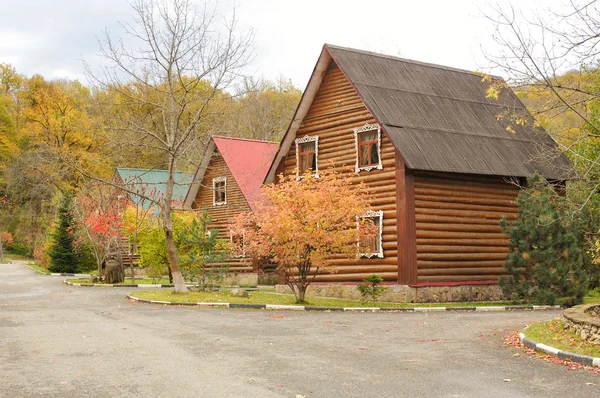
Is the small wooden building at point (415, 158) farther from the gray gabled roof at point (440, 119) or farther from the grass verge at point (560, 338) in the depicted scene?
the grass verge at point (560, 338)

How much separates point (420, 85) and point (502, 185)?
17.4 feet

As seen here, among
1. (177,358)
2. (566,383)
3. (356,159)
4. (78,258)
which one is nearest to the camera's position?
(566,383)

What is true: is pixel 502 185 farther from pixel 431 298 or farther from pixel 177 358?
pixel 177 358

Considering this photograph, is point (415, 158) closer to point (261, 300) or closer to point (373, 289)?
point (373, 289)

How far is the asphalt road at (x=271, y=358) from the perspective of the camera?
888 cm

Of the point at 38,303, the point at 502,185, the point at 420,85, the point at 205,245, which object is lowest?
the point at 38,303

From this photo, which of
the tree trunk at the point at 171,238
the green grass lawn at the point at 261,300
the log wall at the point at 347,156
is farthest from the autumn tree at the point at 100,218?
the log wall at the point at 347,156

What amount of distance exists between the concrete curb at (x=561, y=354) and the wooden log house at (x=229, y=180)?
2486 centimetres

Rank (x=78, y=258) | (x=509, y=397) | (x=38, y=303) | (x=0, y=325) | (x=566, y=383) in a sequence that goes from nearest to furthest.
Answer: (x=509, y=397) → (x=566, y=383) → (x=0, y=325) → (x=38, y=303) → (x=78, y=258)

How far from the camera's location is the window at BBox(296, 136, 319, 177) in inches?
1153

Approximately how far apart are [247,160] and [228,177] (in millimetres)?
1814

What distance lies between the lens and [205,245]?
28.6 metres

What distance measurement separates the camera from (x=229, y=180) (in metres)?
39.2

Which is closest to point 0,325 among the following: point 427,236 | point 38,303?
point 38,303
